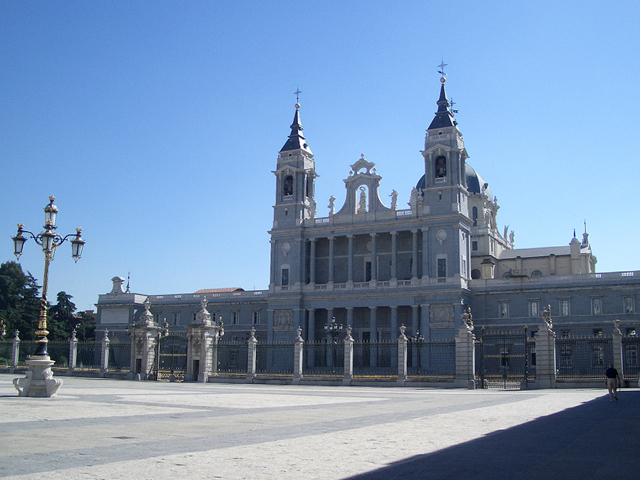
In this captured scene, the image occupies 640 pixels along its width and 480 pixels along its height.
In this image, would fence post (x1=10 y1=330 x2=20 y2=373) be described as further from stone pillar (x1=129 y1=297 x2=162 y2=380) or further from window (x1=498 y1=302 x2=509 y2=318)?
window (x1=498 y1=302 x2=509 y2=318)

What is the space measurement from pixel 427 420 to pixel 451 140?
2114 inches

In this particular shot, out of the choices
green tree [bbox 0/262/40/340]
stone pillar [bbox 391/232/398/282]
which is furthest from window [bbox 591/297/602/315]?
green tree [bbox 0/262/40/340]

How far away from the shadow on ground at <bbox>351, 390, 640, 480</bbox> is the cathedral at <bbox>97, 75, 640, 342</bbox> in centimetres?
4946

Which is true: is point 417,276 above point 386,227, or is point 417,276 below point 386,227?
below

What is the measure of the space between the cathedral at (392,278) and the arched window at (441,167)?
0.10 metres

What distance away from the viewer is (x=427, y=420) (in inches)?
642

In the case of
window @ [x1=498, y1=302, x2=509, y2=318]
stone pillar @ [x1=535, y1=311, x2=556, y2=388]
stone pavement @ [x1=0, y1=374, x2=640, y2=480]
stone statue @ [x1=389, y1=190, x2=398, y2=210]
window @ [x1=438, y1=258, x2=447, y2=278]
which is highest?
stone statue @ [x1=389, y1=190, x2=398, y2=210]

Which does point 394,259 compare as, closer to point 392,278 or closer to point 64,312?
point 392,278

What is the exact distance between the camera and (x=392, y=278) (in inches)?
2677

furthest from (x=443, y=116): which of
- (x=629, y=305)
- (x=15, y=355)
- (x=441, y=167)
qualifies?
(x=15, y=355)

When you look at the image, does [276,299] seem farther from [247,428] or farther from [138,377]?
[247,428]

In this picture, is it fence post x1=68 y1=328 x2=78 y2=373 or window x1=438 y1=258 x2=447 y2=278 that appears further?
window x1=438 y1=258 x2=447 y2=278

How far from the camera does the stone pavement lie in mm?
9070

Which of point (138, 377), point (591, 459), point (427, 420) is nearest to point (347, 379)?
point (138, 377)
